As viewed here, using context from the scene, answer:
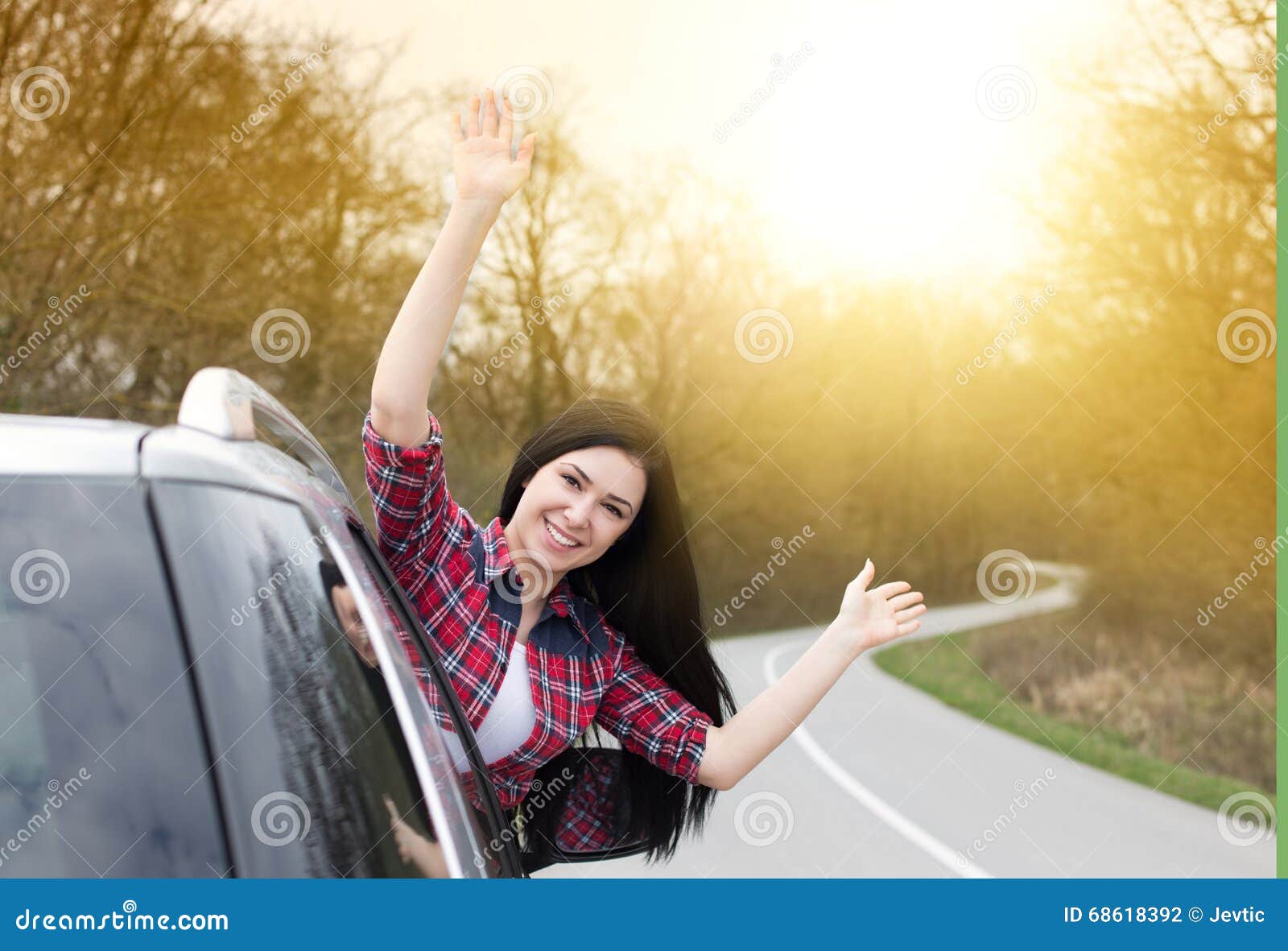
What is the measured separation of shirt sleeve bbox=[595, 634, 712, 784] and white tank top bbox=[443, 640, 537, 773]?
28 centimetres

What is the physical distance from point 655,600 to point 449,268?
106cm

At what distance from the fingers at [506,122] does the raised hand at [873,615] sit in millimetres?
1129

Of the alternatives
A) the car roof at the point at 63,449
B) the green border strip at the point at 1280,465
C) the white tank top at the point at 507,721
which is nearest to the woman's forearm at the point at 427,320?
the white tank top at the point at 507,721

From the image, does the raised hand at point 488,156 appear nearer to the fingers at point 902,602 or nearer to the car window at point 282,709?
the car window at point 282,709

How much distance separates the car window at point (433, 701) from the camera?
1480 mm

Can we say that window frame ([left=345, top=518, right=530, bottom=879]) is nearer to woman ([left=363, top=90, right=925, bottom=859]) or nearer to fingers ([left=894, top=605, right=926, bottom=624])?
woman ([left=363, top=90, right=925, bottom=859])

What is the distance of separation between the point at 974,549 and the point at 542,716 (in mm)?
31882

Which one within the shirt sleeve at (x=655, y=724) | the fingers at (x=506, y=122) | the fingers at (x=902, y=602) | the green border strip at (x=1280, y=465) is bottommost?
the shirt sleeve at (x=655, y=724)

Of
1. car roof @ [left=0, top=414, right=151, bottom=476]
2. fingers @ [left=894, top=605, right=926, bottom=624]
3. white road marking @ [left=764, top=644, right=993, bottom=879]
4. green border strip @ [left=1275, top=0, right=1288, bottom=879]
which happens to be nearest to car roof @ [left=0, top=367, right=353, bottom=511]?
car roof @ [left=0, top=414, right=151, bottom=476]

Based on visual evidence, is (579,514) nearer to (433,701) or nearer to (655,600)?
(655,600)

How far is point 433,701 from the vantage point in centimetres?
175

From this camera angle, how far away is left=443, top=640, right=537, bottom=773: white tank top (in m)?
2.34

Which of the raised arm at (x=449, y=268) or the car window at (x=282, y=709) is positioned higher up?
the raised arm at (x=449, y=268)
